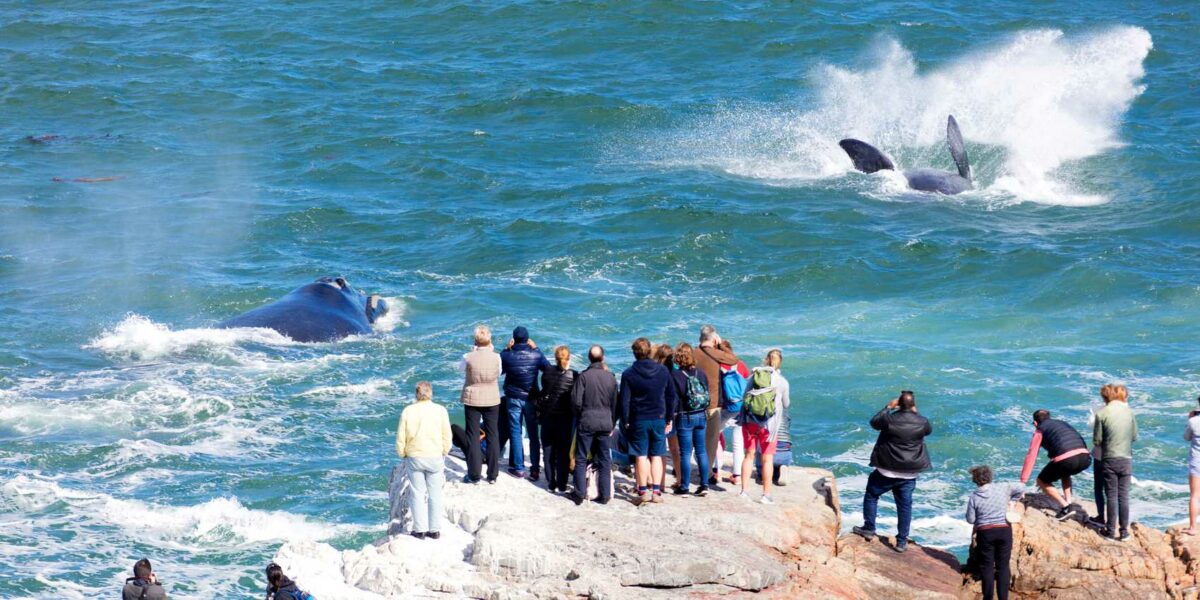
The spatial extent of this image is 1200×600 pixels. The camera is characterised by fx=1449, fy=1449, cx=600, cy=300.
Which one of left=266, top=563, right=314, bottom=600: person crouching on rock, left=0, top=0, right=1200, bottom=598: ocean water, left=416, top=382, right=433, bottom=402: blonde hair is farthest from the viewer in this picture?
left=0, top=0, right=1200, bottom=598: ocean water

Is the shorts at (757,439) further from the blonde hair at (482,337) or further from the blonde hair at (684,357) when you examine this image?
the blonde hair at (482,337)

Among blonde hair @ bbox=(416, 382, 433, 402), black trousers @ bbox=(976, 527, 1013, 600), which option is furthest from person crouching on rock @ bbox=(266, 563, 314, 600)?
black trousers @ bbox=(976, 527, 1013, 600)

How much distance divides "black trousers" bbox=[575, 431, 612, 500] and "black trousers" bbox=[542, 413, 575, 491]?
0.97 ft

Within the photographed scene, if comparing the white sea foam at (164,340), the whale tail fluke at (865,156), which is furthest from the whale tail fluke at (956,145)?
the white sea foam at (164,340)

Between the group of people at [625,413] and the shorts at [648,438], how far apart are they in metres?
0.01

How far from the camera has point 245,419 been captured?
22.8m

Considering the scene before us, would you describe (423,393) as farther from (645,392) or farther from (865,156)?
(865,156)

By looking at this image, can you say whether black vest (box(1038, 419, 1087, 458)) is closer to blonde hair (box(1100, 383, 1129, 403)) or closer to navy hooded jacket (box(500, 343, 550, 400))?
blonde hair (box(1100, 383, 1129, 403))

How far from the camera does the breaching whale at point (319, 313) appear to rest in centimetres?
2767

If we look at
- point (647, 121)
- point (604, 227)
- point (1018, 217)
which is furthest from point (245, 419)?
point (647, 121)

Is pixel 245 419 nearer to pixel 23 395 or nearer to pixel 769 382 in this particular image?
pixel 23 395

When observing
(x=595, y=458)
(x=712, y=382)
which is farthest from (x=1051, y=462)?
(x=595, y=458)

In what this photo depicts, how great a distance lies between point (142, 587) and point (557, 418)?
466 centimetres

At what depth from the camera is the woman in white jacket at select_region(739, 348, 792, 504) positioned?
15711mm
